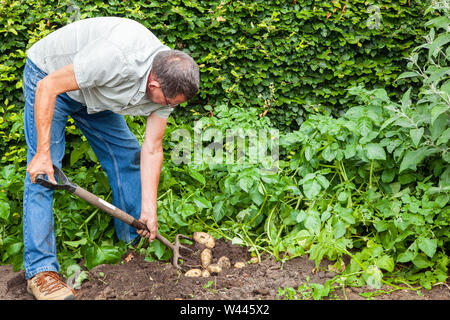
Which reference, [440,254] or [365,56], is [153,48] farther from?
[365,56]

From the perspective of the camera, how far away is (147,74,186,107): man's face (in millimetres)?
2232

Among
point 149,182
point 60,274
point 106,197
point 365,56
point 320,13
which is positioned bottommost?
point 60,274

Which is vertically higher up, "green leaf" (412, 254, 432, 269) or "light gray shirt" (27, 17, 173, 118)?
"light gray shirt" (27, 17, 173, 118)

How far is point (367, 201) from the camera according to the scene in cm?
282

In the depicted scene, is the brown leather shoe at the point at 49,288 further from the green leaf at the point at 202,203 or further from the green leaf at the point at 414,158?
the green leaf at the point at 414,158

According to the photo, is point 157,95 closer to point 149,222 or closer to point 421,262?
point 149,222

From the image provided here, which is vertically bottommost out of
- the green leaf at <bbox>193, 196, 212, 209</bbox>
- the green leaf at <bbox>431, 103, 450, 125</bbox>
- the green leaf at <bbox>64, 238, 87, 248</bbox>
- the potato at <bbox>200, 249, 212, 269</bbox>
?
the potato at <bbox>200, 249, 212, 269</bbox>

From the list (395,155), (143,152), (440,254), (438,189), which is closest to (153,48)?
(143,152)

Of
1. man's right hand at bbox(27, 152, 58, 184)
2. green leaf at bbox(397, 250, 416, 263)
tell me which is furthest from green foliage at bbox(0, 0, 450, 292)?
man's right hand at bbox(27, 152, 58, 184)

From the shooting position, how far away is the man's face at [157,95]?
2.23 meters

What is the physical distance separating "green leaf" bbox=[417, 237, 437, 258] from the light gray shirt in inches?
60.3

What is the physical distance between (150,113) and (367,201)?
4.60ft

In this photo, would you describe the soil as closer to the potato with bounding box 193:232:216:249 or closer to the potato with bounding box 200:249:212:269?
the potato with bounding box 200:249:212:269

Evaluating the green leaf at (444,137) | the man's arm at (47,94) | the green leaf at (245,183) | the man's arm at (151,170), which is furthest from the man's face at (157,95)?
the green leaf at (444,137)
